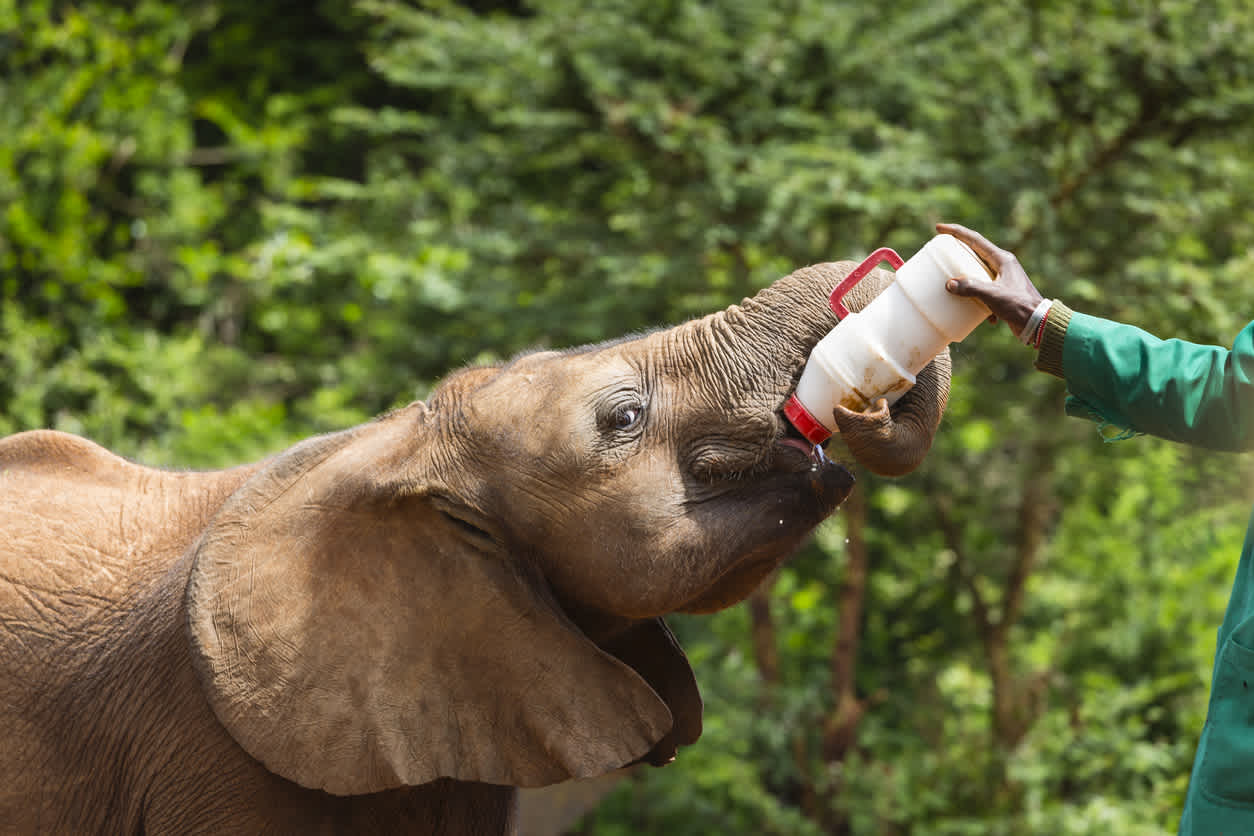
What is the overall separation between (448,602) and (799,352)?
822 mm

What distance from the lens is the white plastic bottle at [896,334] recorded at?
2.52m

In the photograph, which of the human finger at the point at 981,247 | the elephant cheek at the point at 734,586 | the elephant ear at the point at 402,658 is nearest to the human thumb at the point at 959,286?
the human finger at the point at 981,247

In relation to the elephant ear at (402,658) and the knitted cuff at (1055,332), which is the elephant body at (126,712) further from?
the knitted cuff at (1055,332)

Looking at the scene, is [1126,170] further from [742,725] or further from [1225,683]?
[1225,683]

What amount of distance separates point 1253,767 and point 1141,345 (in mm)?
713

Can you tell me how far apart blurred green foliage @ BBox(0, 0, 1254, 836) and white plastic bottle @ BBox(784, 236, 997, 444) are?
3.77 metres

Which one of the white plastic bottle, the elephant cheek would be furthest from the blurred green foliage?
the white plastic bottle

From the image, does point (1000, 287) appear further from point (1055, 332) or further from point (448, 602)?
Result: point (448, 602)

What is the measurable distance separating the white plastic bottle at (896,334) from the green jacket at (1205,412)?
7.0 inches

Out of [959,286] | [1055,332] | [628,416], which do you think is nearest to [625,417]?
[628,416]

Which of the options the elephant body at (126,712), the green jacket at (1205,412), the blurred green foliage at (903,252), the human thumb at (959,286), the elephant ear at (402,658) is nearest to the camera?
the green jacket at (1205,412)

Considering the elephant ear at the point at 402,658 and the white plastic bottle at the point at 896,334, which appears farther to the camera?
the elephant ear at the point at 402,658

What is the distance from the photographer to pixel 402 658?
110 inches

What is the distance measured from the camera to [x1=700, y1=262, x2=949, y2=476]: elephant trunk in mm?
2621
